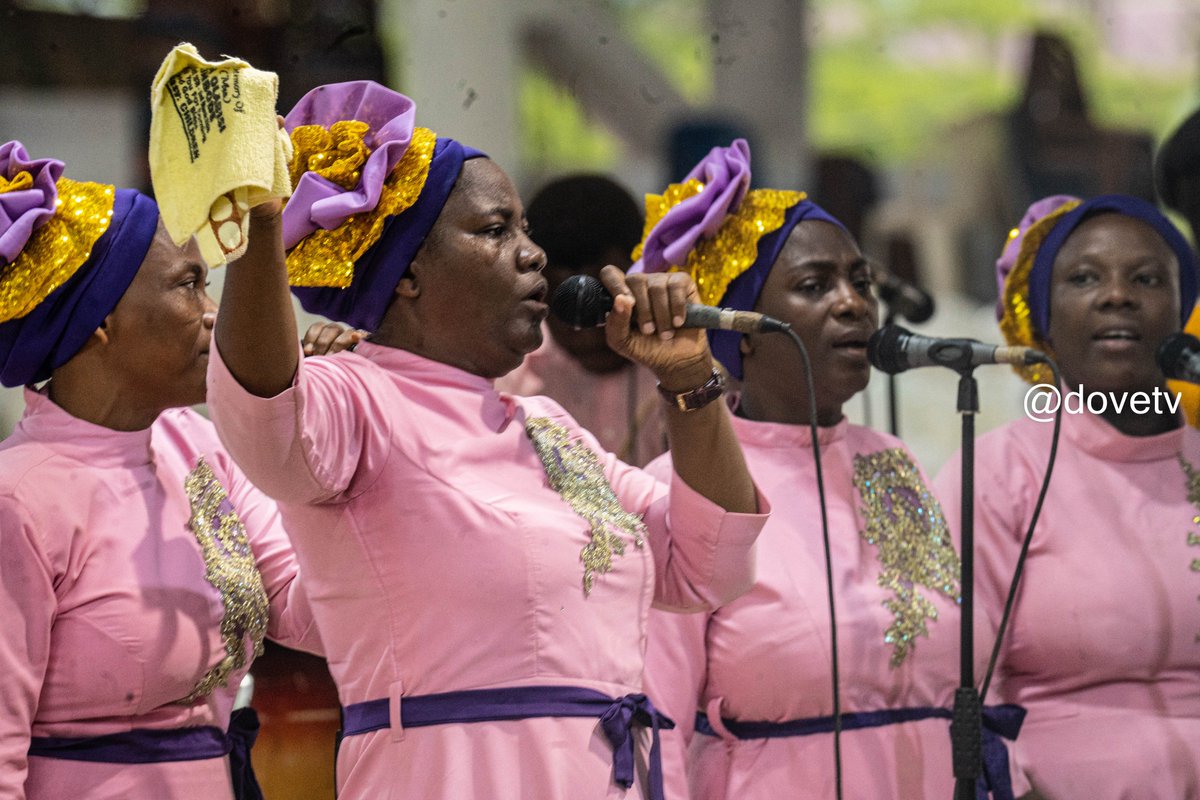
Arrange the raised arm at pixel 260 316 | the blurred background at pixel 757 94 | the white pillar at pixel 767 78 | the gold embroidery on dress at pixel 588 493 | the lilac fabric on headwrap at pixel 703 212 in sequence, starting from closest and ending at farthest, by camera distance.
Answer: the raised arm at pixel 260 316 → the gold embroidery on dress at pixel 588 493 → the lilac fabric on headwrap at pixel 703 212 → the blurred background at pixel 757 94 → the white pillar at pixel 767 78

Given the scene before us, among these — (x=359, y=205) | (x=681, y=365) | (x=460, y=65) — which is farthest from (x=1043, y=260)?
(x=359, y=205)

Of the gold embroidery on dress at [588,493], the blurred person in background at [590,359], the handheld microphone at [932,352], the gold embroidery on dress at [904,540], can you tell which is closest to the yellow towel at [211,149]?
the gold embroidery on dress at [588,493]

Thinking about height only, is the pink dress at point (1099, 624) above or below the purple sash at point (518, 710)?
below

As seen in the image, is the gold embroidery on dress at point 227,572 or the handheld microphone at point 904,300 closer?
the gold embroidery on dress at point 227,572

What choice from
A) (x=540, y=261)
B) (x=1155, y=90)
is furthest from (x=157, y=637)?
(x=1155, y=90)

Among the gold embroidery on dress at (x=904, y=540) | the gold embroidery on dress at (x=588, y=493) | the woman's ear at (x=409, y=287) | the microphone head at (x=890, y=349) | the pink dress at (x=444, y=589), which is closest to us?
the pink dress at (x=444, y=589)

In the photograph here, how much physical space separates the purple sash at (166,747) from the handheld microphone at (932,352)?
1345mm

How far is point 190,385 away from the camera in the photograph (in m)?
2.64

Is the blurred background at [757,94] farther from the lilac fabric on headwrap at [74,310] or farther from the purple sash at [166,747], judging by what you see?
the lilac fabric on headwrap at [74,310]

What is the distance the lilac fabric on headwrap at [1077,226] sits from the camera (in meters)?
3.66

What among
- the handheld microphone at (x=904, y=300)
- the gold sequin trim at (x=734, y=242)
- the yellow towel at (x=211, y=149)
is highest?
the yellow towel at (x=211, y=149)

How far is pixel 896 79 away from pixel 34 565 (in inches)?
139

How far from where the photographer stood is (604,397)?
3.82 meters

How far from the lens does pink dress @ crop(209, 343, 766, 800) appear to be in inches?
85.0
